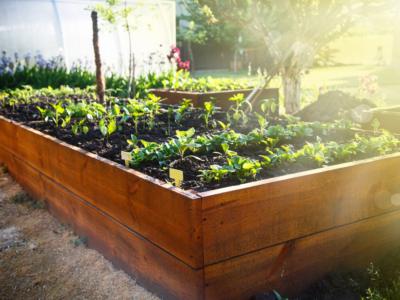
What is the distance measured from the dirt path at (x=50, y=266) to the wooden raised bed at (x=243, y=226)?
0.32ft

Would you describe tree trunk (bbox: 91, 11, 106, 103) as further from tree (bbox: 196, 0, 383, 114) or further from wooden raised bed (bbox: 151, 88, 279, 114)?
tree (bbox: 196, 0, 383, 114)

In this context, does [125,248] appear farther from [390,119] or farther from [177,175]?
[390,119]

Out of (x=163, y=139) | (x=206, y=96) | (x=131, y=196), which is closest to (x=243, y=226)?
(x=131, y=196)

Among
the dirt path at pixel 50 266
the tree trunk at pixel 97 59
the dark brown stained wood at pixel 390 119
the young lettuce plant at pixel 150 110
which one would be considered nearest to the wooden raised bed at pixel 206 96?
the tree trunk at pixel 97 59

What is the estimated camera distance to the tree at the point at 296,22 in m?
5.26

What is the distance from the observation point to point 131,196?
89.4 inches

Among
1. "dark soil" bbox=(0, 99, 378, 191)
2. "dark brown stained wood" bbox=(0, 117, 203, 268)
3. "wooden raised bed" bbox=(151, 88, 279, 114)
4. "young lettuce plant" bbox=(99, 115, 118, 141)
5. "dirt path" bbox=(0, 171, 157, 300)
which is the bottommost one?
"dirt path" bbox=(0, 171, 157, 300)

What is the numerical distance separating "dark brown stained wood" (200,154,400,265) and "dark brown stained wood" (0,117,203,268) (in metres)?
0.09

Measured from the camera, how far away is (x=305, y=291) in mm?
2232

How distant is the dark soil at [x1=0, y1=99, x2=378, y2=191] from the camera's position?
7.73ft

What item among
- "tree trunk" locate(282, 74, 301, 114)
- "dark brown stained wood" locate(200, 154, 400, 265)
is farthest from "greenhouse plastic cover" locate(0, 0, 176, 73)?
"dark brown stained wood" locate(200, 154, 400, 265)

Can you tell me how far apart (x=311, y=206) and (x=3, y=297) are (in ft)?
5.62

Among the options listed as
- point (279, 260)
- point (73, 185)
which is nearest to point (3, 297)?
point (73, 185)

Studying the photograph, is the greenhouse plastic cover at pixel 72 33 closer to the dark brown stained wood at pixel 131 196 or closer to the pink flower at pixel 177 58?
the pink flower at pixel 177 58
